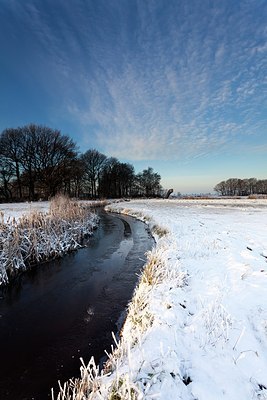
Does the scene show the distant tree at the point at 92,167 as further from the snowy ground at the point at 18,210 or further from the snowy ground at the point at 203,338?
the snowy ground at the point at 203,338

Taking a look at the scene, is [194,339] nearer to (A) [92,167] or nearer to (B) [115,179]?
(A) [92,167]

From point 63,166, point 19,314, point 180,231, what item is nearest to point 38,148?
point 63,166

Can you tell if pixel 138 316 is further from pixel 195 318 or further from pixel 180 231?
pixel 180 231

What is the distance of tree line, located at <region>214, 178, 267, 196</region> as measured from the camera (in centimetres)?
9812

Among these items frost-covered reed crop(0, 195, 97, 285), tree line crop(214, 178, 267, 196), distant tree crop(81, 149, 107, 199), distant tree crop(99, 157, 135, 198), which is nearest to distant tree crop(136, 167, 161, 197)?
distant tree crop(99, 157, 135, 198)

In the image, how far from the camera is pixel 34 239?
9750 millimetres

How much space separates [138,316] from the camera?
4.26 meters

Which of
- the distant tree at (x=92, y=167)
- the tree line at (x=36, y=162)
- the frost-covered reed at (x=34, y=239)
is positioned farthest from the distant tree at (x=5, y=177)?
the frost-covered reed at (x=34, y=239)

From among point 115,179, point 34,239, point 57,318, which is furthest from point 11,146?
point 57,318

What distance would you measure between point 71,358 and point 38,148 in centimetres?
4667

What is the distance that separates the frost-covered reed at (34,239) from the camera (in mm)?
8328

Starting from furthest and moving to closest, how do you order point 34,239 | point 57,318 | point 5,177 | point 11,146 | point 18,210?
point 5,177 < point 11,146 < point 18,210 < point 34,239 < point 57,318

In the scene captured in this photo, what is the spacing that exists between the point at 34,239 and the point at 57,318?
15.5 feet

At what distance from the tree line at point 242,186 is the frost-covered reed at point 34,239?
93.6 metres
